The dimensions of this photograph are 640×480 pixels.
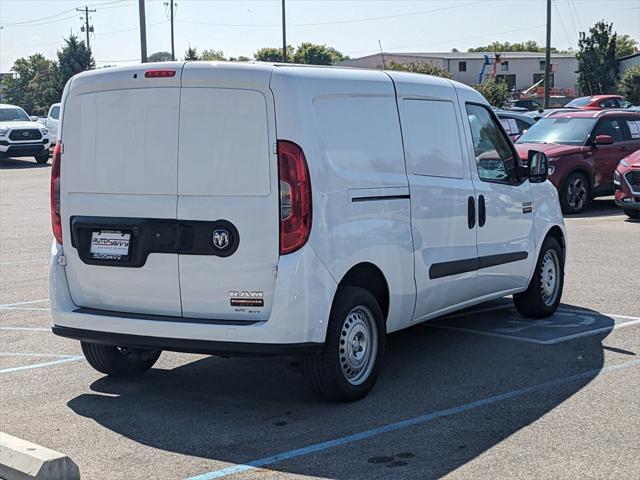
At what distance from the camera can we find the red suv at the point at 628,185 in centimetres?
1723

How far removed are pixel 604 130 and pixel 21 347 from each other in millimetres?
14229

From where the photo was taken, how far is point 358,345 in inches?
265

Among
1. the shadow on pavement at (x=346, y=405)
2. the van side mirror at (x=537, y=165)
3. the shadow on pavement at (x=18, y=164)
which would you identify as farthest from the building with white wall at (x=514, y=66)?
the shadow on pavement at (x=346, y=405)

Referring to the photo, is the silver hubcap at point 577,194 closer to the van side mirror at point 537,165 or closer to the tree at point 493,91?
the van side mirror at point 537,165

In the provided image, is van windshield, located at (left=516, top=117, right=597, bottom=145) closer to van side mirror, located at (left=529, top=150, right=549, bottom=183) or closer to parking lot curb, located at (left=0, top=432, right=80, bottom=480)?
van side mirror, located at (left=529, top=150, right=549, bottom=183)

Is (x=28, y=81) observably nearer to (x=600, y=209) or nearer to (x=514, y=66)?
(x=514, y=66)

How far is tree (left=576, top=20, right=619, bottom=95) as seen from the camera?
76438 millimetres

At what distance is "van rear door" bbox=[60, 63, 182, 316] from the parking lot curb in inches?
57.8

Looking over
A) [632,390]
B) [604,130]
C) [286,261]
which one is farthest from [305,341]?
[604,130]

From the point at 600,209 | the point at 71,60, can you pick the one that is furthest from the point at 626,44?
the point at 600,209

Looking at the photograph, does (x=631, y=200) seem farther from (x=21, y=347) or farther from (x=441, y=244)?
(x=21, y=347)

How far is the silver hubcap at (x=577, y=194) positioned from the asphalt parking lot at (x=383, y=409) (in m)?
9.47

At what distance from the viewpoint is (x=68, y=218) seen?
6.75m

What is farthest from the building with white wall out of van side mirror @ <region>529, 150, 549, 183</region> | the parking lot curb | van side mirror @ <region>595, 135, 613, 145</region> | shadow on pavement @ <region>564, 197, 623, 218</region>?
the parking lot curb
